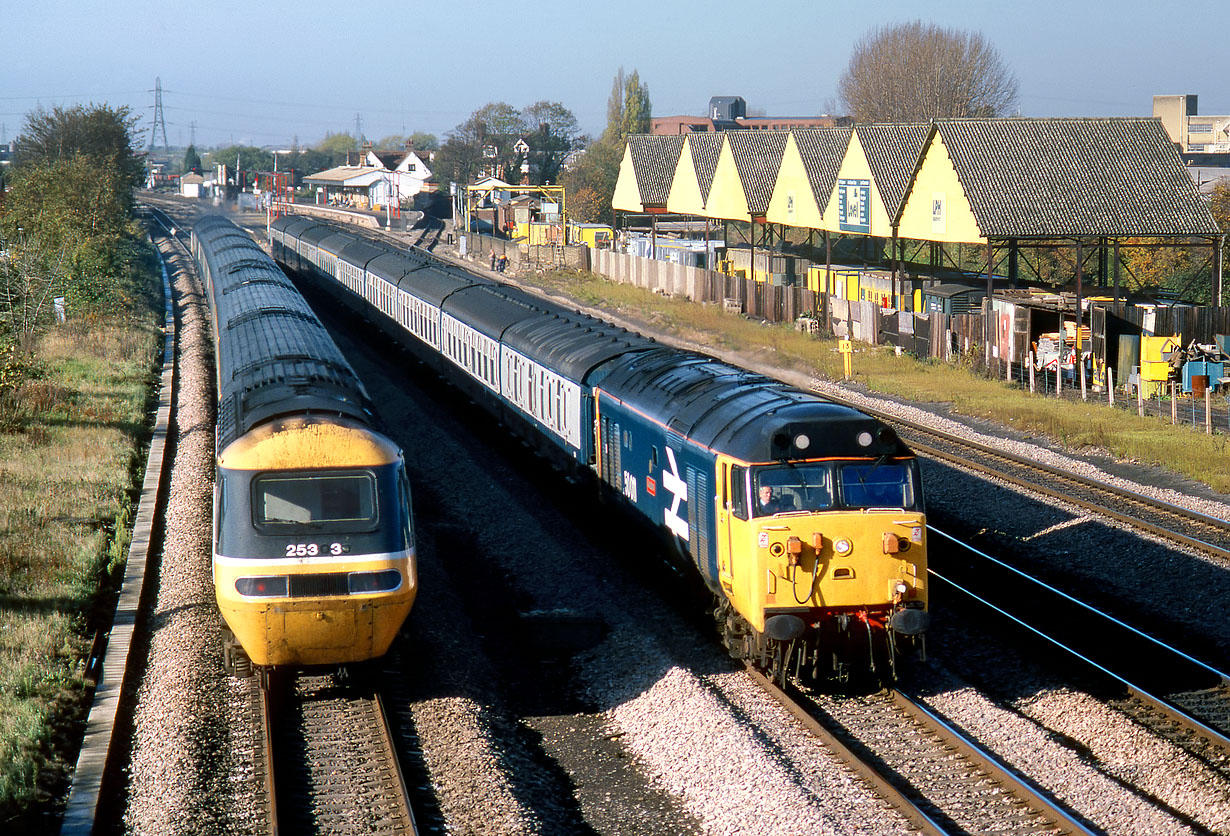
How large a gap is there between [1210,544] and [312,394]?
41.3 ft

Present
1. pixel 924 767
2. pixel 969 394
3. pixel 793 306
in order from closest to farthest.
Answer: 1. pixel 924 767
2. pixel 969 394
3. pixel 793 306

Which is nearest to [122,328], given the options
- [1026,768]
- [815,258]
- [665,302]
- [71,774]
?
[665,302]

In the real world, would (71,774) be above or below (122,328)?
below

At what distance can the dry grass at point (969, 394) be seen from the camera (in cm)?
2359

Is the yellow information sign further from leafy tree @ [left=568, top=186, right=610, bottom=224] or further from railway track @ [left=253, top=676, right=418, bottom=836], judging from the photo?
leafy tree @ [left=568, top=186, right=610, bottom=224]

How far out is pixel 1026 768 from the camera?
1095cm

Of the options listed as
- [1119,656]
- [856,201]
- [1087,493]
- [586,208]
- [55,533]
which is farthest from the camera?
[586,208]

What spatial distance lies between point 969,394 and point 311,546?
22665 millimetres

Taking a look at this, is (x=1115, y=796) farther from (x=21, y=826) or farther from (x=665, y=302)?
(x=665, y=302)

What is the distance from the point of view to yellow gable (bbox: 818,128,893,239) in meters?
41.7

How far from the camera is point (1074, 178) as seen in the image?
118ft

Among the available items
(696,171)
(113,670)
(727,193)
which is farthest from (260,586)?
(696,171)

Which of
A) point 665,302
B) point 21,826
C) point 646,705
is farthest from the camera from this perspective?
A: point 665,302

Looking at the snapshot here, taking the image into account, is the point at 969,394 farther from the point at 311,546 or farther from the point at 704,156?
the point at 704,156
